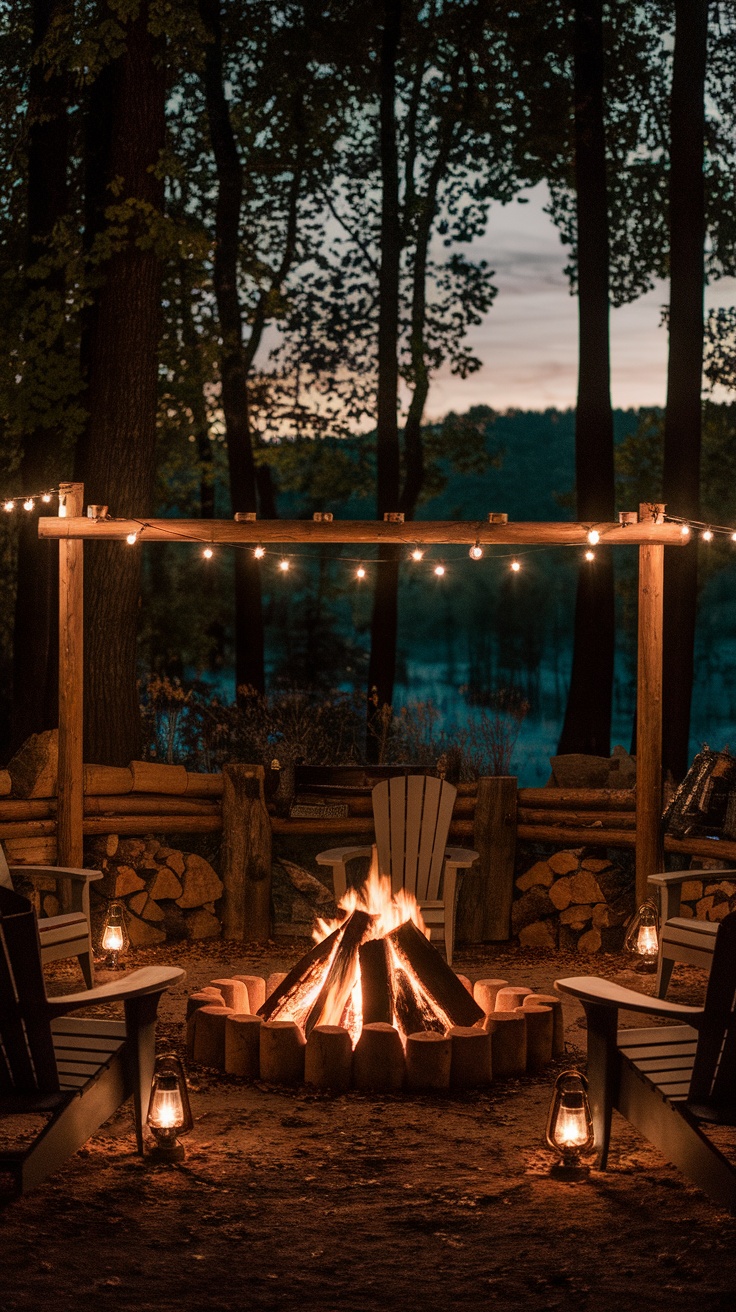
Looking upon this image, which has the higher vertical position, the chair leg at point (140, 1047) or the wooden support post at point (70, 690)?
the wooden support post at point (70, 690)

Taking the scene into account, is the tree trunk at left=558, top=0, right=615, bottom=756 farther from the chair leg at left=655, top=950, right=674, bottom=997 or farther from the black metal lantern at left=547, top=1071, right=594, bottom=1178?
the black metal lantern at left=547, top=1071, right=594, bottom=1178

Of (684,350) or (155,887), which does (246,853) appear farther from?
(684,350)

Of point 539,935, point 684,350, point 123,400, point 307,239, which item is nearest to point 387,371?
point 307,239

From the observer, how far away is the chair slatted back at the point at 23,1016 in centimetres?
354

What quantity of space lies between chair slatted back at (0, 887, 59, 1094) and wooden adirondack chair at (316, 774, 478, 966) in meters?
3.01

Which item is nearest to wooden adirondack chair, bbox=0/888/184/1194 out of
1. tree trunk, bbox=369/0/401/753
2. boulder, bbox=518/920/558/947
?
boulder, bbox=518/920/558/947

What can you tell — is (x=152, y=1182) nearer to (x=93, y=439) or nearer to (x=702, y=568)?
(x=93, y=439)

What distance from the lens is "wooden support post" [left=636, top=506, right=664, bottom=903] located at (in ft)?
21.8

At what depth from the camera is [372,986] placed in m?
4.74

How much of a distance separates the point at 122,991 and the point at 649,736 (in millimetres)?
3599

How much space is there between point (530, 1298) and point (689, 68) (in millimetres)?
9101

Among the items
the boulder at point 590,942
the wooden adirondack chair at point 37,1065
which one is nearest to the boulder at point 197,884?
the boulder at point 590,942

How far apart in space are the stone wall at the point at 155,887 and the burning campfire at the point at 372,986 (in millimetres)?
2063

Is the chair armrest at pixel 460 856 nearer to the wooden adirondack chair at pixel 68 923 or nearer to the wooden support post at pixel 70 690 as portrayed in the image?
the wooden adirondack chair at pixel 68 923
